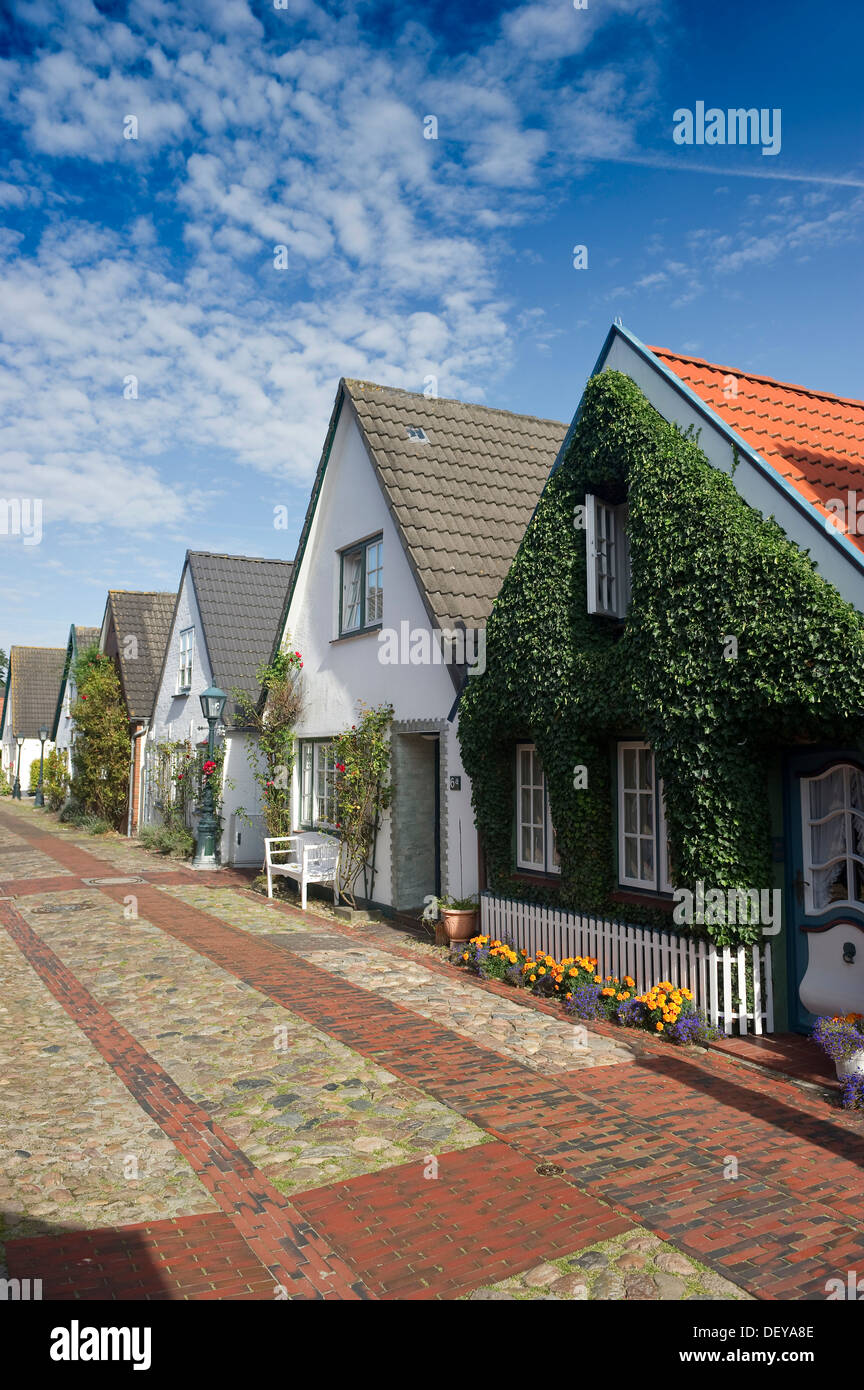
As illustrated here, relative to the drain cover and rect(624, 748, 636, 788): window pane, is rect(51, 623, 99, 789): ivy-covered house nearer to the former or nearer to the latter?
the drain cover

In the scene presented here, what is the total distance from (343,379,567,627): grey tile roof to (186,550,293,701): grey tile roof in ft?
22.5

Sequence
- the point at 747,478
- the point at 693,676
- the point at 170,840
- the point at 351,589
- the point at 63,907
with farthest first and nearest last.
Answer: the point at 170,840 < the point at 351,589 < the point at 63,907 < the point at 747,478 < the point at 693,676

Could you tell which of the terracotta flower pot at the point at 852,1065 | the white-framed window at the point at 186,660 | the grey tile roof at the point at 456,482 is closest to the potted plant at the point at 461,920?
the grey tile roof at the point at 456,482

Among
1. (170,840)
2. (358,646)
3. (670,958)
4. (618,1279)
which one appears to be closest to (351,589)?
(358,646)

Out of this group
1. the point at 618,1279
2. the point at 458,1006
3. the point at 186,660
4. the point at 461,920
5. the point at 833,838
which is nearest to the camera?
the point at 618,1279

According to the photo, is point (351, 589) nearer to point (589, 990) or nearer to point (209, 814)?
point (209, 814)

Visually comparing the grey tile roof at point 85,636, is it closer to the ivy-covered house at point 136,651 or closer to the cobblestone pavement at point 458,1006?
the ivy-covered house at point 136,651

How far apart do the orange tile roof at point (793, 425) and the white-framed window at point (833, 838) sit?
1893 millimetres

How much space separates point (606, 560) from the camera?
944 cm

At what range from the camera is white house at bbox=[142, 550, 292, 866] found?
19.9 meters

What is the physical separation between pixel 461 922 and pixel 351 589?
607 cm

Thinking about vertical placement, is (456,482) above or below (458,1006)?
above
